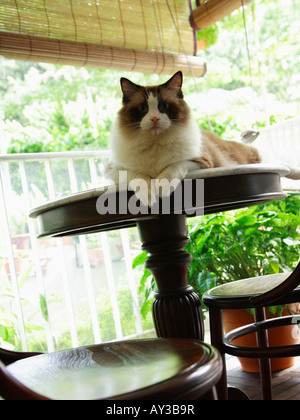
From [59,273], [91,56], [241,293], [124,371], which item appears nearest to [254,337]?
[241,293]

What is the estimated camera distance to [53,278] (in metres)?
2.61

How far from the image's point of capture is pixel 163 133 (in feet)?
3.84

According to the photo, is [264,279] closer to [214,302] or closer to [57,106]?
[214,302]

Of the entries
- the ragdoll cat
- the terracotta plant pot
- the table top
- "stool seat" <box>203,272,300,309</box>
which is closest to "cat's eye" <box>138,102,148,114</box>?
the ragdoll cat

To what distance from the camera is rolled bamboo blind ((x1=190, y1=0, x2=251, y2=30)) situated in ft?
7.64

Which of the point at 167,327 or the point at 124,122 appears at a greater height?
the point at 124,122

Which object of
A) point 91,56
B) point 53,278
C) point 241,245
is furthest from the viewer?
point 53,278

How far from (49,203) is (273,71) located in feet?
29.3

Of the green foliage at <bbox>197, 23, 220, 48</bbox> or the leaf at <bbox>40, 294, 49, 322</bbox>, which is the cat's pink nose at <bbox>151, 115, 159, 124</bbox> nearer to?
the leaf at <bbox>40, 294, 49, 322</bbox>

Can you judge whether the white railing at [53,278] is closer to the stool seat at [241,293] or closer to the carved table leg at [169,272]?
the carved table leg at [169,272]

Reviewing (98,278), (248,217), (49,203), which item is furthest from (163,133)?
(98,278)

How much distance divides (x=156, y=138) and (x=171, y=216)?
0.83ft

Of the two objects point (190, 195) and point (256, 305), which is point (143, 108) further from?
point (256, 305)
